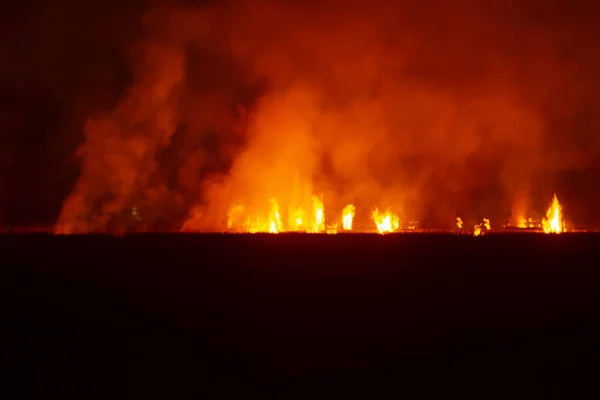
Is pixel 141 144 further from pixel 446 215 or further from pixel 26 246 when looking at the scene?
pixel 446 215

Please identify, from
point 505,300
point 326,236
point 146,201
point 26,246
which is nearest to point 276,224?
point 146,201

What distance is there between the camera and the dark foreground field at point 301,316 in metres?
5.56

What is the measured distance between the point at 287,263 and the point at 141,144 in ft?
32.6

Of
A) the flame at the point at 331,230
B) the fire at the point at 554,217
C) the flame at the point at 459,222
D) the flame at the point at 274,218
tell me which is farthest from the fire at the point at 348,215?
the fire at the point at 554,217

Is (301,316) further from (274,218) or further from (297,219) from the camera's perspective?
(297,219)

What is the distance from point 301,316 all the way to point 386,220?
10.8 m

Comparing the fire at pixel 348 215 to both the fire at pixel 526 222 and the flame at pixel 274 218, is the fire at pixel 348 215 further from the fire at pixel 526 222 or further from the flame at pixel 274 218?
the fire at pixel 526 222

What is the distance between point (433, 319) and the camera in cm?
727

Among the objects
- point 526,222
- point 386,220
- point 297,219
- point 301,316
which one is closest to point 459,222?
point 526,222

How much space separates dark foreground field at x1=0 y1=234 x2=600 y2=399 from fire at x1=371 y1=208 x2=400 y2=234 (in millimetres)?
5824

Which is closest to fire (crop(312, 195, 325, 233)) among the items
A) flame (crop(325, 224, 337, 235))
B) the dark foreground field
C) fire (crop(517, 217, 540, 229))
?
flame (crop(325, 224, 337, 235))

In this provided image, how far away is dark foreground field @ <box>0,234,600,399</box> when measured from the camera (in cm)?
556

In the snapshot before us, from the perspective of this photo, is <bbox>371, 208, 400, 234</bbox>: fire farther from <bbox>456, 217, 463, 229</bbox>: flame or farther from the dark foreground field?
the dark foreground field

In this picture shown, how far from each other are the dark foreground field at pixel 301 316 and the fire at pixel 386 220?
5.82 metres
